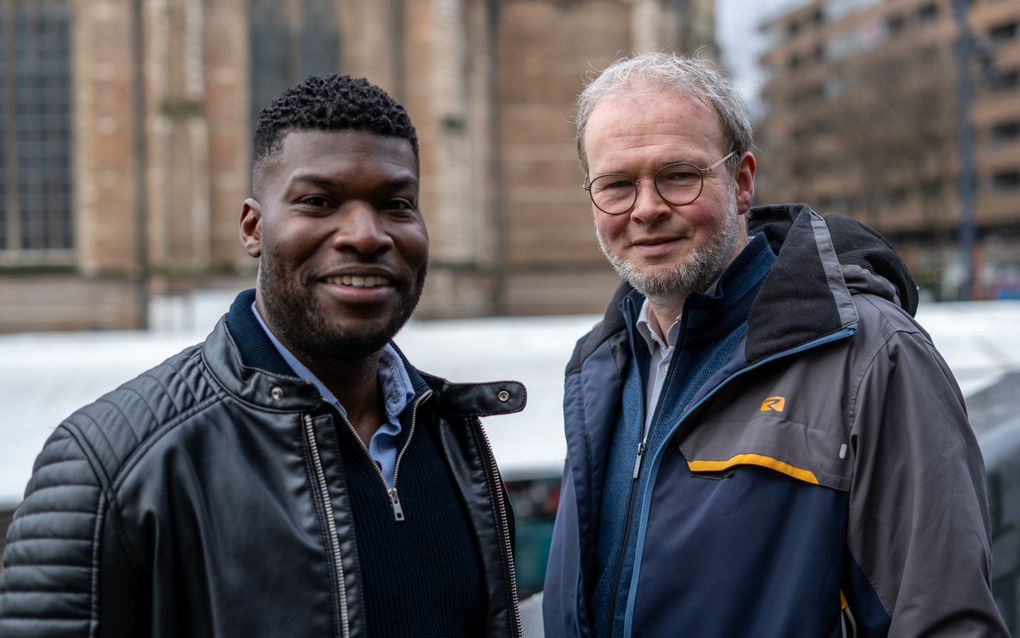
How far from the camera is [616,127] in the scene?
7.16ft

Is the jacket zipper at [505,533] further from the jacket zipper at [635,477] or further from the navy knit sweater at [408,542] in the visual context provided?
the jacket zipper at [635,477]

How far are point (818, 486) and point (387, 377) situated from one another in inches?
35.2

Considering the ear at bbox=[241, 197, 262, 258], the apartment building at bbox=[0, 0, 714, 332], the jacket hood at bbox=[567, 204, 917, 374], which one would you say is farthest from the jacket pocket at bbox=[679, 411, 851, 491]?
the apartment building at bbox=[0, 0, 714, 332]

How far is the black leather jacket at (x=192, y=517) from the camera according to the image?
143 cm

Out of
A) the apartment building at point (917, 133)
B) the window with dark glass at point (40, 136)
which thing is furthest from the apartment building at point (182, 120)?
the apartment building at point (917, 133)

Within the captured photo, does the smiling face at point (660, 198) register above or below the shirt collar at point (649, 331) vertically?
above

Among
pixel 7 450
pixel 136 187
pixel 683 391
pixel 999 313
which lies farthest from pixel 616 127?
pixel 136 187

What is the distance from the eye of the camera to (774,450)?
1901 mm

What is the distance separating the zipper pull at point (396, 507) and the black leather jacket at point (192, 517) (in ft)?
0.45

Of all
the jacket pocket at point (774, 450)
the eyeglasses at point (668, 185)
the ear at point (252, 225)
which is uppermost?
the eyeglasses at point (668, 185)

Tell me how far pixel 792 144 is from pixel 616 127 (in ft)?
130

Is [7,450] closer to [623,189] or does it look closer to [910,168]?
[623,189]

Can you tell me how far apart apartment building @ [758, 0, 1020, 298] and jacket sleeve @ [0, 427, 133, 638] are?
1942 centimetres

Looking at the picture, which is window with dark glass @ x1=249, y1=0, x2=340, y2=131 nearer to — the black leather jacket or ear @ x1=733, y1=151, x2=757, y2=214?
ear @ x1=733, y1=151, x2=757, y2=214
